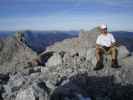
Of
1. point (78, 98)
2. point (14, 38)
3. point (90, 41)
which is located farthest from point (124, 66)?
point (14, 38)

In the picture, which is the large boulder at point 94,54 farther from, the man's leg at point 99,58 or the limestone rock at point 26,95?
the limestone rock at point 26,95

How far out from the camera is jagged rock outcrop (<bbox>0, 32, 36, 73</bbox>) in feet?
83.6

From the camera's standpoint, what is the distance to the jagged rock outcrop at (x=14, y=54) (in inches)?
1003

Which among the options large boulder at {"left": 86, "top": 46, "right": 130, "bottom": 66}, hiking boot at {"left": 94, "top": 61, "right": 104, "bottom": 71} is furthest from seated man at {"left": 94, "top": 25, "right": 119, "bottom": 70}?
large boulder at {"left": 86, "top": 46, "right": 130, "bottom": 66}

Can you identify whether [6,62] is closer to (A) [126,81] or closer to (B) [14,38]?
(B) [14,38]

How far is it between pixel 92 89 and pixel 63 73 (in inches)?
140

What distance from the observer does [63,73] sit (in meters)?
21.9

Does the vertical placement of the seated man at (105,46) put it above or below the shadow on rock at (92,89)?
above

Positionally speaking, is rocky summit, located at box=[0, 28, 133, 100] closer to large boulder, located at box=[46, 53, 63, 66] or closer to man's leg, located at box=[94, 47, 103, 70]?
large boulder, located at box=[46, 53, 63, 66]

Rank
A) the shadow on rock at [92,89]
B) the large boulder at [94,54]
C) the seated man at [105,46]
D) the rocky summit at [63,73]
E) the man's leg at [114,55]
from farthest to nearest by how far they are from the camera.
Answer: the large boulder at [94,54]
the seated man at [105,46]
the man's leg at [114,55]
the shadow on rock at [92,89]
the rocky summit at [63,73]

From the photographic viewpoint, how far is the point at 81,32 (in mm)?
31578

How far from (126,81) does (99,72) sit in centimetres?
183

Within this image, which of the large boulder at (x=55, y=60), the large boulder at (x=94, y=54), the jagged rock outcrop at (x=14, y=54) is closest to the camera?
the large boulder at (x=94, y=54)

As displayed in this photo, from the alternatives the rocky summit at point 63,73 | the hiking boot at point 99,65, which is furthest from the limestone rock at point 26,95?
the hiking boot at point 99,65
